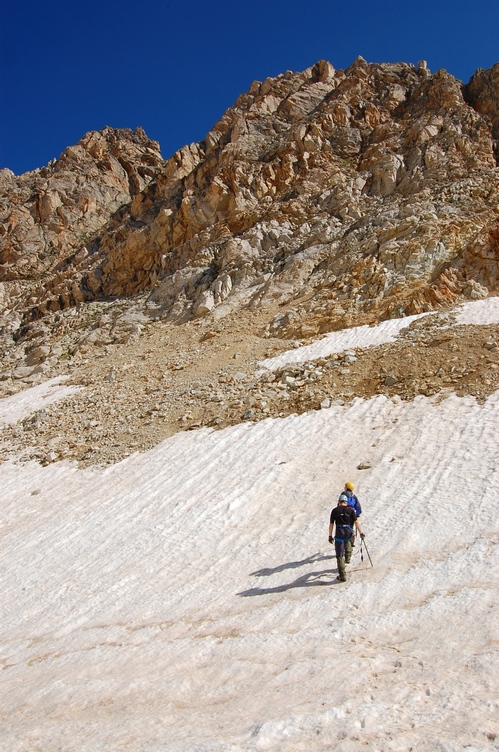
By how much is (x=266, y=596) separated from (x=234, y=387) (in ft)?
37.0

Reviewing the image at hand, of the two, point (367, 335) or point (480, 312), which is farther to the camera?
point (367, 335)

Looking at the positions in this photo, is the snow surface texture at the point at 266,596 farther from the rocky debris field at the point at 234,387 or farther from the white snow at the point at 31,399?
the white snow at the point at 31,399

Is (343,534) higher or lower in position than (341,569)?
higher

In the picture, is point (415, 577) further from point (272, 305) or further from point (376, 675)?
point (272, 305)

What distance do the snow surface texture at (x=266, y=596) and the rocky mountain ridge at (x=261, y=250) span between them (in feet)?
8.18

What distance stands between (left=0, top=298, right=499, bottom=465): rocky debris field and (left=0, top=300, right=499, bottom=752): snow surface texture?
1.04 m

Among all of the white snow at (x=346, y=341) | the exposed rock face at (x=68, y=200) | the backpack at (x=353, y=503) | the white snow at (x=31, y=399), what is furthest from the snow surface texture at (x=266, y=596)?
the exposed rock face at (x=68, y=200)

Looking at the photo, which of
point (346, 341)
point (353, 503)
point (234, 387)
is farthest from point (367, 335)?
point (353, 503)

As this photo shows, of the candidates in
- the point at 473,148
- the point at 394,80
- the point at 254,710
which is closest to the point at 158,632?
the point at 254,710

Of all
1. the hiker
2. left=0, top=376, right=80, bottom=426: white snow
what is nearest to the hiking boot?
the hiker

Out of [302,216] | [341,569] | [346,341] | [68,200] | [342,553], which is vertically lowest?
[341,569]

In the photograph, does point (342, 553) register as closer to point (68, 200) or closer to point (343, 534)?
point (343, 534)

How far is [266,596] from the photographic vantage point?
24.2ft

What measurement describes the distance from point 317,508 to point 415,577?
3409mm
